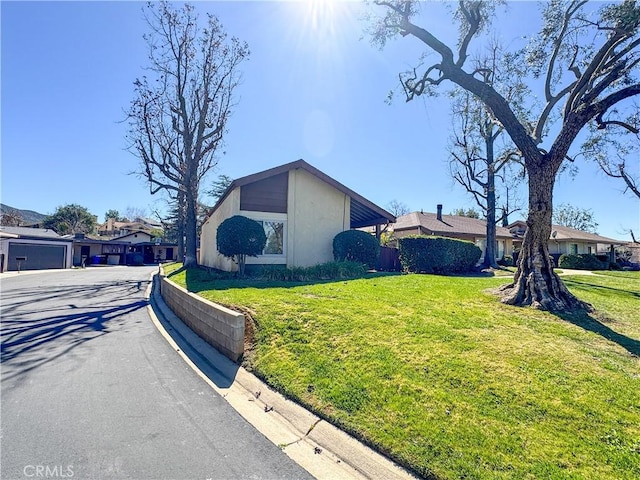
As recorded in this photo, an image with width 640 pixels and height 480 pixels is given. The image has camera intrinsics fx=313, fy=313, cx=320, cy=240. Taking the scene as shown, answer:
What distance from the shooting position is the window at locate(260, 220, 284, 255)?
41.5 feet

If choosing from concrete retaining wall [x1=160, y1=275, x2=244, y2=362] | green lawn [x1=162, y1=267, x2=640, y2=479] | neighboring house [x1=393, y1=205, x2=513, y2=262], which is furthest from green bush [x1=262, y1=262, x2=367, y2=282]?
neighboring house [x1=393, y1=205, x2=513, y2=262]

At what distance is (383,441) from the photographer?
8.98 ft

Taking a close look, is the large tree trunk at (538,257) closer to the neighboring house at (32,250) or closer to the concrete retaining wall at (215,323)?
the concrete retaining wall at (215,323)

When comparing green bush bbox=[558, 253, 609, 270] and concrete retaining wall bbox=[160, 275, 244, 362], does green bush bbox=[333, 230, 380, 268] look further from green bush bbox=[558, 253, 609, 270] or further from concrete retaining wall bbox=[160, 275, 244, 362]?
green bush bbox=[558, 253, 609, 270]

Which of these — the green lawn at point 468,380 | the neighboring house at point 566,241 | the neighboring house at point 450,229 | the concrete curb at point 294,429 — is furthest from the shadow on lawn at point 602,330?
the neighboring house at point 566,241

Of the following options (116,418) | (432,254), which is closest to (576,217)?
(432,254)

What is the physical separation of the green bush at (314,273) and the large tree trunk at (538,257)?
→ 206 inches

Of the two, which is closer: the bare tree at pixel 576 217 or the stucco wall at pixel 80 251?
the stucco wall at pixel 80 251

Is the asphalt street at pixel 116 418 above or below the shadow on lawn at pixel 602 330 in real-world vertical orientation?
below

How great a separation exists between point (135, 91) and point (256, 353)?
1856cm

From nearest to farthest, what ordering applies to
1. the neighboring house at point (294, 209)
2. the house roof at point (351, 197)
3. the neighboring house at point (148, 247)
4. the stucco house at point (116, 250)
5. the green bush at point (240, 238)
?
the green bush at point (240, 238) < the house roof at point (351, 197) < the neighboring house at point (294, 209) < the stucco house at point (116, 250) < the neighboring house at point (148, 247)

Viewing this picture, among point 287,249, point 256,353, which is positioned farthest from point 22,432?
point 287,249

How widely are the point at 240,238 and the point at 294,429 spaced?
813 centimetres

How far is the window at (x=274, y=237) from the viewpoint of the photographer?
12656 mm
